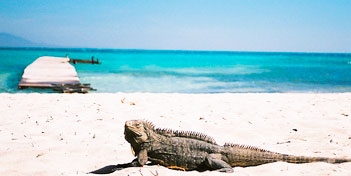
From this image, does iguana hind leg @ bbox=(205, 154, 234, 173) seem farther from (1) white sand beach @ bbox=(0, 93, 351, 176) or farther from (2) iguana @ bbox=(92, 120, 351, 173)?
(1) white sand beach @ bbox=(0, 93, 351, 176)

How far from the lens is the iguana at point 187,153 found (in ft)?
13.1

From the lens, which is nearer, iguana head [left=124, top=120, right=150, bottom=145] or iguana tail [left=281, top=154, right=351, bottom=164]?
iguana head [left=124, top=120, right=150, bottom=145]

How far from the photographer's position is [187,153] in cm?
407

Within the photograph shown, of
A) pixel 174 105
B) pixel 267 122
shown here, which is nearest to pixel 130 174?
pixel 267 122

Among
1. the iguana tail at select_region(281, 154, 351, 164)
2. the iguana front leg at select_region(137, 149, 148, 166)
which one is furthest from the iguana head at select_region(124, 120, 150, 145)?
the iguana tail at select_region(281, 154, 351, 164)

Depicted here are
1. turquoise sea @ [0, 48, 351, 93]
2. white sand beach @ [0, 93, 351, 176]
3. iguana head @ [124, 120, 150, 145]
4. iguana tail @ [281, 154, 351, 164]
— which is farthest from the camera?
turquoise sea @ [0, 48, 351, 93]

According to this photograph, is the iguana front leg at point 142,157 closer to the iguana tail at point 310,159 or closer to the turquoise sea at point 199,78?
the iguana tail at point 310,159

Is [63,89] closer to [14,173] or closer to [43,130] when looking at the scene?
[43,130]

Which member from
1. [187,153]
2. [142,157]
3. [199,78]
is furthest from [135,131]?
[199,78]

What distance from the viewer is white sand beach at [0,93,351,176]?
178 inches

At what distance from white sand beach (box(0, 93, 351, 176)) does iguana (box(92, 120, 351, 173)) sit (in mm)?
132

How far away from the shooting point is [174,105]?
10.3m

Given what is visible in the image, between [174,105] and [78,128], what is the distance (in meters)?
4.09

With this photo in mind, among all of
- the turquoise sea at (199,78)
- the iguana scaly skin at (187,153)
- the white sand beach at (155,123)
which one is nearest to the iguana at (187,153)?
the iguana scaly skin at (187,153)
